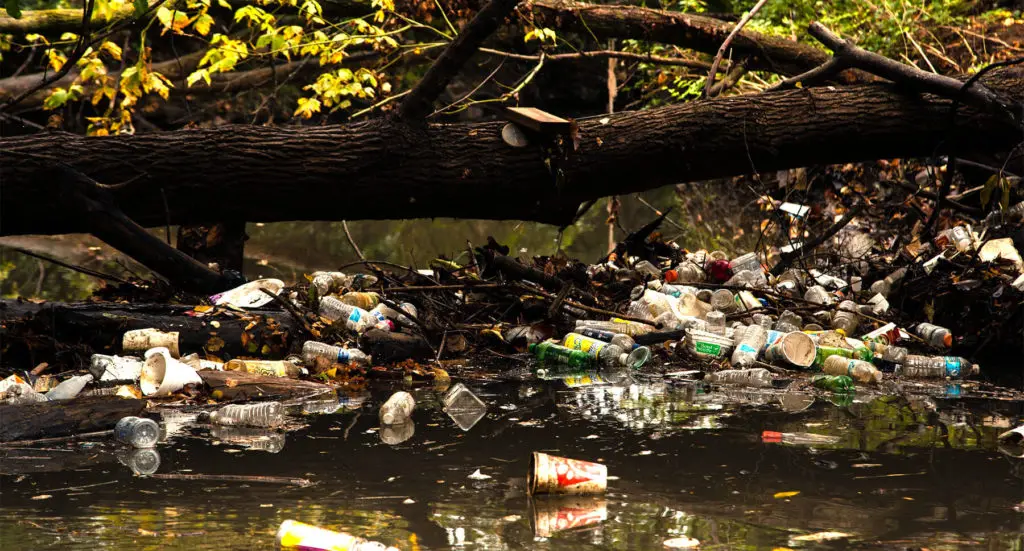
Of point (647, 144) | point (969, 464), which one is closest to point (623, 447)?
point (969, 464)

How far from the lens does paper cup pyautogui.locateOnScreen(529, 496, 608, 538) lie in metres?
2.37

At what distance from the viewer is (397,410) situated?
3.68m

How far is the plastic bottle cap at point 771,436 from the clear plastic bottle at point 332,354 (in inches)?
80.8

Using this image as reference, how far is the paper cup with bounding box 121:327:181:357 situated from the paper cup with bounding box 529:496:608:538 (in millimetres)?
2583

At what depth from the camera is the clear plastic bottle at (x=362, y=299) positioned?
549cm

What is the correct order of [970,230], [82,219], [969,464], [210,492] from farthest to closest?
1. [970,230]
2. [82,219]
3. [969,464]
4. [210,492]

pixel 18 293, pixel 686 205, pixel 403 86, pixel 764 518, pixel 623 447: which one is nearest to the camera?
pixel 764 518

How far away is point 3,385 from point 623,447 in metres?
2.63

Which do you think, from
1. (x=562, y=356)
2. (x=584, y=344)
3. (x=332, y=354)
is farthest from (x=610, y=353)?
(x=332, y=354)

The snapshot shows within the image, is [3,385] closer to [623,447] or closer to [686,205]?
[623,447]

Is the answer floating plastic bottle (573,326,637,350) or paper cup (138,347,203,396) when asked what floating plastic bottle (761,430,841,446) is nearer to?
floating plastic bottle (573,326,637,350)

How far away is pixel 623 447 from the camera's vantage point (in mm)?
3221

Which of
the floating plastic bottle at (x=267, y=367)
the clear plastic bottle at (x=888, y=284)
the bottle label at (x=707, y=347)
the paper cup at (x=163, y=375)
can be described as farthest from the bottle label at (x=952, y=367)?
the paper cup at (x=163, y=375)

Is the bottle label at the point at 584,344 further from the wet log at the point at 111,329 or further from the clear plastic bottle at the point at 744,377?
the wet log at the point at 111,329
